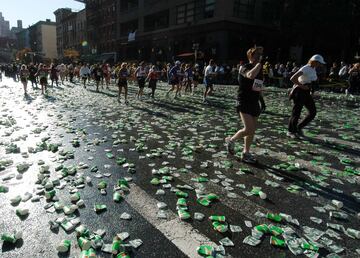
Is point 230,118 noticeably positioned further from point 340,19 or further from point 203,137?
point 340,19

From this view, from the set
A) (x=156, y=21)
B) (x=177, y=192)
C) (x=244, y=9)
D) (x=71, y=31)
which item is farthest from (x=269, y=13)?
(x=71, y=31)

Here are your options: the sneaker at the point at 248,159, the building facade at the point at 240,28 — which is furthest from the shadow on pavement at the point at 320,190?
the building facade at the point at 240,28

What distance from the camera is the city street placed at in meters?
3.20

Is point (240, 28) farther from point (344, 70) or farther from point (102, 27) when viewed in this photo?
point (102, 27)

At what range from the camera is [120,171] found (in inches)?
209

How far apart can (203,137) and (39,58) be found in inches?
4331

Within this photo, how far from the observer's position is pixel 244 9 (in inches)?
1391

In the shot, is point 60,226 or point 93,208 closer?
point 60,226

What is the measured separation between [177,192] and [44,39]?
118689 mm

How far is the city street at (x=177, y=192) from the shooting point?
10.5ft

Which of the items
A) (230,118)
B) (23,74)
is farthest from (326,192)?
(23,74)

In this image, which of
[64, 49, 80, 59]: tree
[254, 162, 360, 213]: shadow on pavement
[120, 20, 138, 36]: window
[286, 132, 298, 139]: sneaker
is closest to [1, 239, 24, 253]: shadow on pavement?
[254, 162, 360, 213]: shadow on pavement

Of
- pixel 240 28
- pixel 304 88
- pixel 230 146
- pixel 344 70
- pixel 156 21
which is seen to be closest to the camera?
pixel 230 146

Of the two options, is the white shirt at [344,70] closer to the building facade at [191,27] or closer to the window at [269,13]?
the building facade at [191,27]
